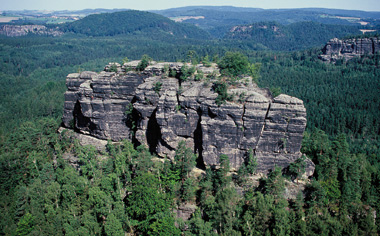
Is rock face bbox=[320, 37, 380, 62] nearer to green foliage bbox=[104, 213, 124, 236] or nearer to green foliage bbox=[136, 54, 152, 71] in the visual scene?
green foliage bbox=[136, 54, 152, 71]

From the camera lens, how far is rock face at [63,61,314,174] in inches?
1554

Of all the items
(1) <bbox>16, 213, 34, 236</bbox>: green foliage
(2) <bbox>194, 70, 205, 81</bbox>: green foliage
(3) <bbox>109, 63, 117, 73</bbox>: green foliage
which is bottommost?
(1) <bbox>16, 213, 34, 236</bbox>: green foliage

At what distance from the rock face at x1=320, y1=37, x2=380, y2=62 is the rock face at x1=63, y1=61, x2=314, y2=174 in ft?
397

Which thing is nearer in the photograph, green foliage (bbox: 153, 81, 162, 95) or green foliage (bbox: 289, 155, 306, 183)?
green foliage (bbox: 289, 155, 306, 183)

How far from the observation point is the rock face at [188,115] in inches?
1554

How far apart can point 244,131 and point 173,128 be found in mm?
11662

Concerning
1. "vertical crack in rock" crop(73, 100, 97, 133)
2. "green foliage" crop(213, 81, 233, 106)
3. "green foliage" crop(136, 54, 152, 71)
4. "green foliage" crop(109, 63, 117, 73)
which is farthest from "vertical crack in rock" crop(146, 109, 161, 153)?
"green foliage" crop(109, 63, 117, 73)

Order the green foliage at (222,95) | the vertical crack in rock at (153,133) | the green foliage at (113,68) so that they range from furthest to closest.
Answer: the green foliage at (113,68)
the vertical crack in rock at (153,133)
the green foliage at (222,95)

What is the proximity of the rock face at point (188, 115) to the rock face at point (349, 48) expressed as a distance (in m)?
121

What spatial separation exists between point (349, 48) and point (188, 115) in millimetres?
135921

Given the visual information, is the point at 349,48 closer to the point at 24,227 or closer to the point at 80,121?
the point at 80,121

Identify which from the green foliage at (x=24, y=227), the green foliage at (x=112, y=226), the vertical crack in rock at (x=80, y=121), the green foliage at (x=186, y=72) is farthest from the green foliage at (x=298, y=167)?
the green foliage at (x=24, y=227)

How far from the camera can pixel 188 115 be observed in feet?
142

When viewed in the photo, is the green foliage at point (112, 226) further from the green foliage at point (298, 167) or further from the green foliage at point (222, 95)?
the green foliage at point (298, 167)
